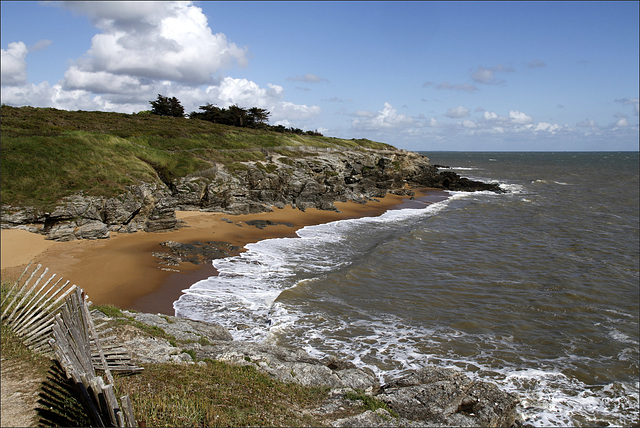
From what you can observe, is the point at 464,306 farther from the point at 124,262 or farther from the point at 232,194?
the point at 232,194

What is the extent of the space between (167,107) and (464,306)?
204 ft

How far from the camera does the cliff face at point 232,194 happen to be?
78.0 feet

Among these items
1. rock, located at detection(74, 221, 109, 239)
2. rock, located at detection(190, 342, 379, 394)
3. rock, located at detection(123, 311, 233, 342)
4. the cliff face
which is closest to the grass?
rock, located at detection(190, 342, 379, 394)

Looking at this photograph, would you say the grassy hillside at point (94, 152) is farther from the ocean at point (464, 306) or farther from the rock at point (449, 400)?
the rock at point (449, 400)

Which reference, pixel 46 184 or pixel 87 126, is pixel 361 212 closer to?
pixel 46 184

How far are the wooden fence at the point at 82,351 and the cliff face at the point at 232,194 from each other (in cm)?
1495

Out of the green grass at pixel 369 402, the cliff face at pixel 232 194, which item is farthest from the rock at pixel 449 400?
the cliff face at pixel 232 194

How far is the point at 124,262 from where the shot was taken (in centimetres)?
2095

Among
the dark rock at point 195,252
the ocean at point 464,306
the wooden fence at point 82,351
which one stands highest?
the wooden fence at point 82,351

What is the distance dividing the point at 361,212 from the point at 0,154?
104ft

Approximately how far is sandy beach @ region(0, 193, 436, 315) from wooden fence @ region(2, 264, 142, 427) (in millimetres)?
7069

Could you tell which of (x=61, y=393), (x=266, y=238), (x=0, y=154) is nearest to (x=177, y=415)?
(x=61, y=393)

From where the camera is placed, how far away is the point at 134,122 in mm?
50969

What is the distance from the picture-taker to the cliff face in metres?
23.8
